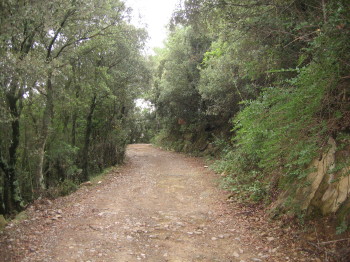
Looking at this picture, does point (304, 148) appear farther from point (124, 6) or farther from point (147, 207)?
point (124, 6)

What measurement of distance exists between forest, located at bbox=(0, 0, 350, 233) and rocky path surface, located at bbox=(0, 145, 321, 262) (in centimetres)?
75

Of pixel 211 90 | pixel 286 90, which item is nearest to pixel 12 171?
pixel 286 90

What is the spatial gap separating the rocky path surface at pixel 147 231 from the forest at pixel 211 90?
0.75 metres

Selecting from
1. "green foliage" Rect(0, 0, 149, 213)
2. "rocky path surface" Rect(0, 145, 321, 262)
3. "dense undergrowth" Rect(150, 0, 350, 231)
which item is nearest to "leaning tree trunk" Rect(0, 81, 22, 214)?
"green foliage" Rect(0, 0, 149, 213)

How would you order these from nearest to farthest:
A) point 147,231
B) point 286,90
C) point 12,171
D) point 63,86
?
point 286,90
point 147,231
point 12,171
point 63,86

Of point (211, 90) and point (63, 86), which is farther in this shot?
point (211, 90)

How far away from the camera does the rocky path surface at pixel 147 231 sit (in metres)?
4.18

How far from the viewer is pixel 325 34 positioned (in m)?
3.63

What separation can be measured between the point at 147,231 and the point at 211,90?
926 centimetres

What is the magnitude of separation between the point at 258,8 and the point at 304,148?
3958 mm

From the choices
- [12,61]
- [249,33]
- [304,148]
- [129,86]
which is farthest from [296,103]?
[129,86]

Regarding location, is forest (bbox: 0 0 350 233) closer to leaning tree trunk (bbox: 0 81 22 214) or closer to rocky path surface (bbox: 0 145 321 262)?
leaning tree trunk (bbox: 0 81 22 214)

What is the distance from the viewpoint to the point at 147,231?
17.1 feet

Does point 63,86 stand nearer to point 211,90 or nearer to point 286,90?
point 211,90
